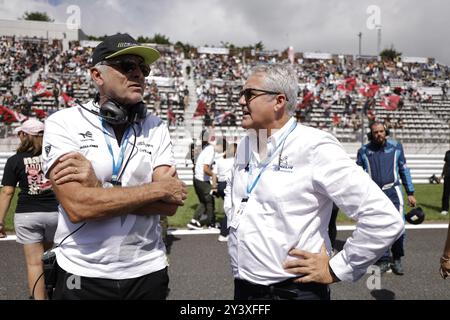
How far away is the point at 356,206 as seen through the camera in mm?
1637

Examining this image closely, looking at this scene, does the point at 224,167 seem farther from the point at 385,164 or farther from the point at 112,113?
the point at 112,113

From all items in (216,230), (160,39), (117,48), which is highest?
(160,39)

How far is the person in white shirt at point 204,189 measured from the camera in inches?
277

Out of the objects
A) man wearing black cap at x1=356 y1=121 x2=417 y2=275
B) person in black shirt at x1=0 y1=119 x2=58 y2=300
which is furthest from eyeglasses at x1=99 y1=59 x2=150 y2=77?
man wearing black cap at x1=356 y1=121 x2=417 y2=275

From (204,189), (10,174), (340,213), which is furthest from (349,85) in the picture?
(10,174)

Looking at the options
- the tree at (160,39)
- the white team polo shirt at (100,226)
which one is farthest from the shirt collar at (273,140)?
the tree at (160,39)

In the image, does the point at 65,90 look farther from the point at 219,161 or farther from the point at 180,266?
the point at 180,266

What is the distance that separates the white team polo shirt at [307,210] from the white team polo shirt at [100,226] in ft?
1.68

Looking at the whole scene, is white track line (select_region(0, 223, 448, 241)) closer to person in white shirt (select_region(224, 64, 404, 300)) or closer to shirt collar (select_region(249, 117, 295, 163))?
person in white shirt (select_region(224, 64, 404, 300))

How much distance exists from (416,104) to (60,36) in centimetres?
3584

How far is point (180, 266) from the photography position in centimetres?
478

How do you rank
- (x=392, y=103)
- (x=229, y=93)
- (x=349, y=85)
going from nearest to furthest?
(x=392, y=103)
(x=349, y=85)
(x=229, y=93)

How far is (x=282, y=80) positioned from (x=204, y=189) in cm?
530

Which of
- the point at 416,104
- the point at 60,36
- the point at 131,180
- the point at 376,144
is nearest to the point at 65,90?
the point at 60,36
